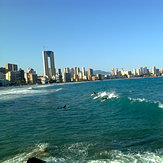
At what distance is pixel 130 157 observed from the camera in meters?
9.50

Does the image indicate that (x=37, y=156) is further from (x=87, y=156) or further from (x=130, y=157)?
(x=130, y=157)

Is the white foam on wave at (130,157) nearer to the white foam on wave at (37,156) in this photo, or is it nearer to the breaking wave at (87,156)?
the breaking wave at (87,156)

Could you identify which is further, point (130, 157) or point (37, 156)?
point (37, 156)

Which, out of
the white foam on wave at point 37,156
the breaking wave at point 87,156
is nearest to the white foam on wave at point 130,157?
the breaking wave at point 87,156

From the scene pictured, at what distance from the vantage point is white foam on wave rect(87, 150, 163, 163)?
911 cm

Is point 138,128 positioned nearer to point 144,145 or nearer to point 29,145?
point 144,145

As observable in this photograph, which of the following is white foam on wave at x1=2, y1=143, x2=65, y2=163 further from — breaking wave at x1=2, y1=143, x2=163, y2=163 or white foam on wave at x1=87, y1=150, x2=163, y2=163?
white foam on wave at x1=87, y1=150, x2=163, y2=163

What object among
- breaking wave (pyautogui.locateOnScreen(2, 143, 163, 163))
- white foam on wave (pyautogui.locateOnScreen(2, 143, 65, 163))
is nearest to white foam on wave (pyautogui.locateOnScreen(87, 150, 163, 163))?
breaking wave (pyautogui.locateOnScreen(2, 143, 163, 163))

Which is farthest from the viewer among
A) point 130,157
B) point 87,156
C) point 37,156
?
point 37,156

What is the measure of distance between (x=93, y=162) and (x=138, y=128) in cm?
680

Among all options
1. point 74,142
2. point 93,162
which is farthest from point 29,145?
point 93,162

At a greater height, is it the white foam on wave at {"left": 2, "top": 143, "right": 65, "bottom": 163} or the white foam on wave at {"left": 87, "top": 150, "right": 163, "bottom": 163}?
the white foam on wave at {"left": 87, "top": 150, "right": 163, "bottom": 163}

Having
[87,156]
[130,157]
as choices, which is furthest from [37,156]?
[130,157]

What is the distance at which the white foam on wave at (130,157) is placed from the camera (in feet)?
29.9
